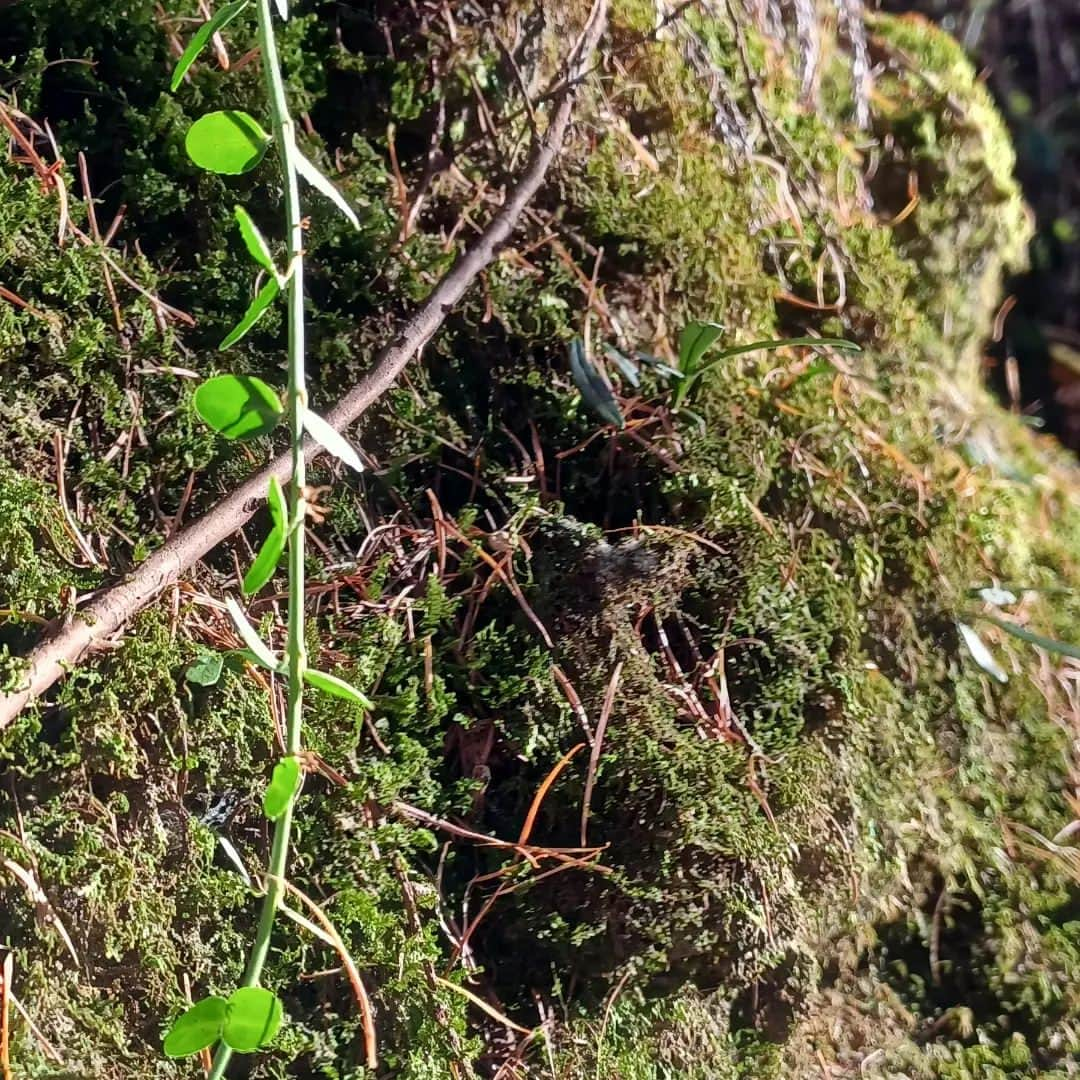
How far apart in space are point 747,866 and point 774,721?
0.23 metres

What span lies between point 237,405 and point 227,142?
0.28 meters

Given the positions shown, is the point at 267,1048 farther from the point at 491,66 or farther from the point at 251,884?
the point at 491,66

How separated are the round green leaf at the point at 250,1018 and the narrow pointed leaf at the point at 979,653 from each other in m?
1.33

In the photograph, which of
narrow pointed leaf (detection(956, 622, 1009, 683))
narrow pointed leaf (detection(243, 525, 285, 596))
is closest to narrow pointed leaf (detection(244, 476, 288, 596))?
narrow pointed leaf (detection(243, 525, 285, 596))

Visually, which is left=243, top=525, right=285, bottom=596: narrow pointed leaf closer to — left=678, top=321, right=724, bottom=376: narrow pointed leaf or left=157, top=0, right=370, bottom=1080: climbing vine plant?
left=157, top=0, right=370, bottom=1080: climbing vine plant

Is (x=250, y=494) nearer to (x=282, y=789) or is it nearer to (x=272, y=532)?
(x=272, y=532)

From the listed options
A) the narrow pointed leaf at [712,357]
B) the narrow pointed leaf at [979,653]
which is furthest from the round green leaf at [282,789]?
the narrow pointed leaf at [979,653]

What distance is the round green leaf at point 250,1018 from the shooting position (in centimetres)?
86

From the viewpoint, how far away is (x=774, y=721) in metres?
1.45

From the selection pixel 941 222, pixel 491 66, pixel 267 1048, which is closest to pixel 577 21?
pixel 491 66

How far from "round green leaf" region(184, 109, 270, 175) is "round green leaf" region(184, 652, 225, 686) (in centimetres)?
→ 64

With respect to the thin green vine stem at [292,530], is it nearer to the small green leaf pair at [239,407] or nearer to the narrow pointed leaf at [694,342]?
the small green leaf pair at [239,407]

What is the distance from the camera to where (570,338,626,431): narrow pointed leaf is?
146 centimetres

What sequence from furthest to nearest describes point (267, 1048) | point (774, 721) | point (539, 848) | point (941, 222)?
point (941, 222)
point (774, 721)
point (539, 848)
point (267, 1048)
